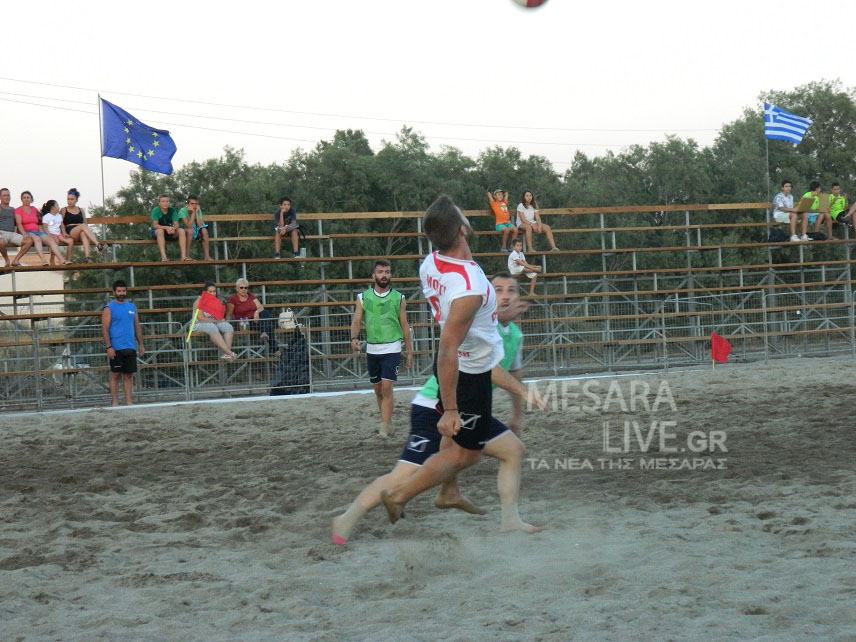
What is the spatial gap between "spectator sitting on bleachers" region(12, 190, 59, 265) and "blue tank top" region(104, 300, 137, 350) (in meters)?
3.91

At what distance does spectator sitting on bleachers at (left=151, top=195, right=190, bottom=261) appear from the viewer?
1934 centimetres

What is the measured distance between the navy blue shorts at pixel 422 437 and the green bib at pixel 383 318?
5120 mm

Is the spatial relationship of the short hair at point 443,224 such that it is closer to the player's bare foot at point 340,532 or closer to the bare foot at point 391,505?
the bare foot at point 391,505

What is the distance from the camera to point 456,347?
4.74m

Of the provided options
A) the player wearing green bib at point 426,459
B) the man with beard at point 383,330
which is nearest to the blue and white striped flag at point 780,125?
the man with beard at point 383,330

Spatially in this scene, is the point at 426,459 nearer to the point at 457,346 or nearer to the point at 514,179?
the point at 457,346

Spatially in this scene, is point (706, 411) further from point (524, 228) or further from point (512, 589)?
point (524, 228)

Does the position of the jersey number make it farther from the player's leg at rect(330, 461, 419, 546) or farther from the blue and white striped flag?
the blue and white striped flag

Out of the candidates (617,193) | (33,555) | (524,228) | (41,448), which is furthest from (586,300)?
(617,193)

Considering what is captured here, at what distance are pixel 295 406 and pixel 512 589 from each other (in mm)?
9197

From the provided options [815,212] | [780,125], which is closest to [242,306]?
[815,212]

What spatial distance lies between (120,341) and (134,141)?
8.37 meters

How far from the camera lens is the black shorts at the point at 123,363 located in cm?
1525

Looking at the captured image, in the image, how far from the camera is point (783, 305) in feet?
67.9
